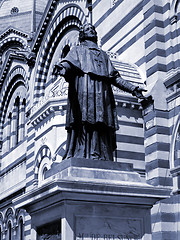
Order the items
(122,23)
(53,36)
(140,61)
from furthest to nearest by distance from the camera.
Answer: (53,36) → (122,23) → (140,61)

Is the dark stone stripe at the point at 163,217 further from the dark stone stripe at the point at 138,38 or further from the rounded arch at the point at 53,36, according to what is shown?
the rounded arch at the point at 53,36

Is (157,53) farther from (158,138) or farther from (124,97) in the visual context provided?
(158,138)

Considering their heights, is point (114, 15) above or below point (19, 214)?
above

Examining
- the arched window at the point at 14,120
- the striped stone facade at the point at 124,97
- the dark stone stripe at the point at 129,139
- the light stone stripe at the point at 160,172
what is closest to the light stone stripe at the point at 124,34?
the striped stone facade at the point at 124,97

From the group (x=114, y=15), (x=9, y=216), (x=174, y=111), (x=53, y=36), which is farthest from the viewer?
(x=9, y=216)

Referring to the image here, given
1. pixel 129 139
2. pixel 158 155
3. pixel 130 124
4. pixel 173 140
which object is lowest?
pixel 158 155

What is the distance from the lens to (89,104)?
22.2 feet

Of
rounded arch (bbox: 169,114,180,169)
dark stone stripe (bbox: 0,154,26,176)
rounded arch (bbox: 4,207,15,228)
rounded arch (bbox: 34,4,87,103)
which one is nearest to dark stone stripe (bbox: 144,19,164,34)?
rounded arch (bbox: 169,114,180,169)

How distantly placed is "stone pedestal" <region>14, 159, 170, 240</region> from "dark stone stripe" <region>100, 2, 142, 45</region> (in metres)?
10.1

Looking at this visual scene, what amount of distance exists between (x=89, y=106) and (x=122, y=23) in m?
10.2

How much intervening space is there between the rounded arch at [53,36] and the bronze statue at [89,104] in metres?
13.5

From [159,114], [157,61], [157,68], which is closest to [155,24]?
[157,61]

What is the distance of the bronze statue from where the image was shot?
6.67 m

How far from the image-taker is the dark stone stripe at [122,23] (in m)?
15.7
